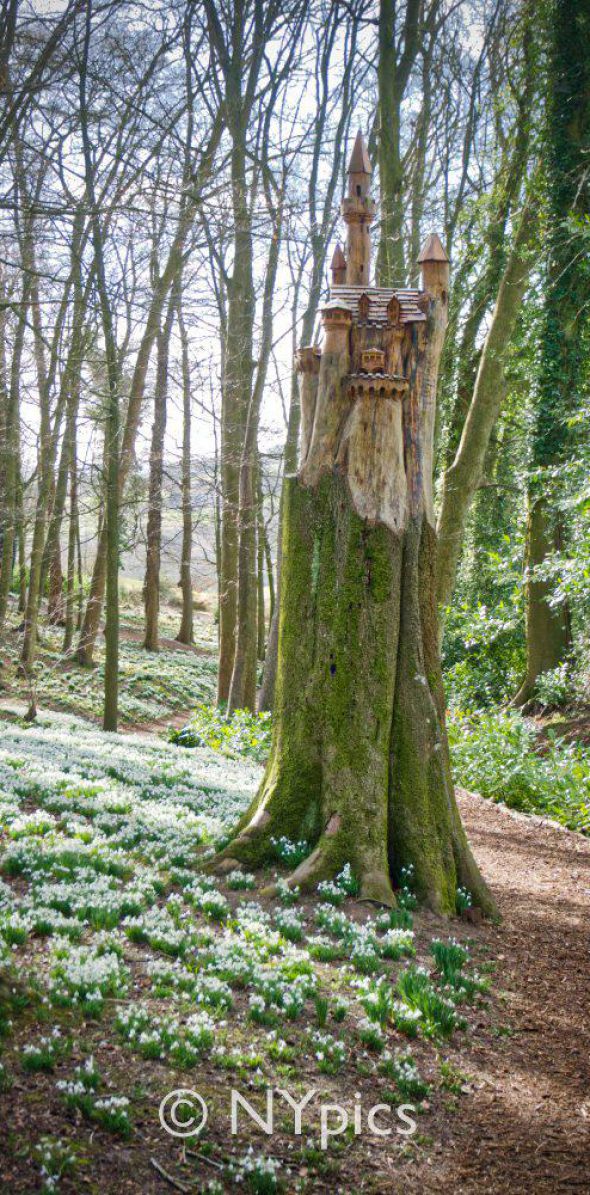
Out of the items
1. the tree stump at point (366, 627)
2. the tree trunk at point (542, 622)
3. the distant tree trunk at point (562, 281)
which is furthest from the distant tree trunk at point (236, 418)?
the tree stump at point (366, 627)

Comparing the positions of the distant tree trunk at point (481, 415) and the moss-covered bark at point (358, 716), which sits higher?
the distant tree trunk at point (481, 415)

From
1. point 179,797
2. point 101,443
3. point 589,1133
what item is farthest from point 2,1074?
point 101,443

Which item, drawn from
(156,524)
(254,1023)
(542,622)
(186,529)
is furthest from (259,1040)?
(186,529)

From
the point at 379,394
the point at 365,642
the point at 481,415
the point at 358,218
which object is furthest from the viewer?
the point at 481,415

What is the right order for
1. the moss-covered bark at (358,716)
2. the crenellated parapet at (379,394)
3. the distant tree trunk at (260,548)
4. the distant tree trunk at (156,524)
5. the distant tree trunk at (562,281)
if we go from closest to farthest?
the moss-covered bark at (358,716) < the crenellated parapet at (379,394) < the distant tree trunk at (562,281) < the distant tree trunk at (260,548) < the distant tree trunk at (156,524)

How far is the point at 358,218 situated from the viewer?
8633 mm

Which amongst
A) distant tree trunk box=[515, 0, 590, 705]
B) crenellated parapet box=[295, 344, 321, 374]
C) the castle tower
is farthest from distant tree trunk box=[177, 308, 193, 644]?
crenellated parapet box=[295, 344, 321, 374]

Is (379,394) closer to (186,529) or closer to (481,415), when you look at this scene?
(481,415)

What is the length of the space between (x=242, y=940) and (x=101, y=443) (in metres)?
14.1

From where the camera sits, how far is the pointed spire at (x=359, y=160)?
8.62 m
